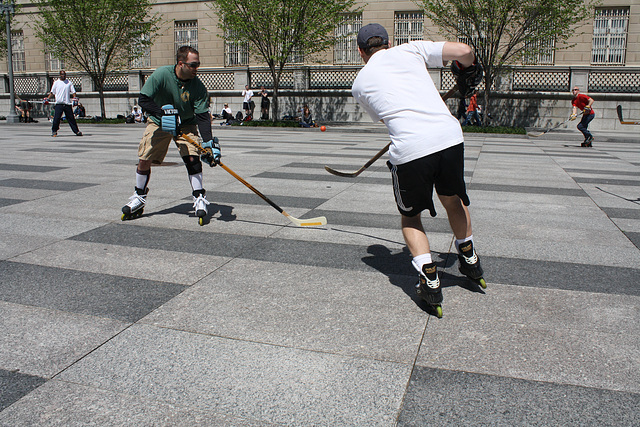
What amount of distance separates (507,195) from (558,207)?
34.6 inches

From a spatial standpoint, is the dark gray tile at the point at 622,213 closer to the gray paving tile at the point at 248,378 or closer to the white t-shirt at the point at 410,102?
the white t-shirt at the point at 410,102

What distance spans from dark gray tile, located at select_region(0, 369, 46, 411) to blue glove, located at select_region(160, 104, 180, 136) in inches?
126

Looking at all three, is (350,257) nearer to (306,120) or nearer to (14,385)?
(14,385)

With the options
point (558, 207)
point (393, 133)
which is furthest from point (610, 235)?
point (393, 133)

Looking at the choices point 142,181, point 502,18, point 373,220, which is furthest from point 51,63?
point 373,220

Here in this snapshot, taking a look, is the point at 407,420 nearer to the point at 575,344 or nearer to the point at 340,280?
the point at 575,344

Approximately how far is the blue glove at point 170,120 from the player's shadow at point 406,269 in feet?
7.47

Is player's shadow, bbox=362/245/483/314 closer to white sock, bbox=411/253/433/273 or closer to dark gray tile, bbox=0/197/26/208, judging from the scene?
white sock, bbox=411/253/433/273

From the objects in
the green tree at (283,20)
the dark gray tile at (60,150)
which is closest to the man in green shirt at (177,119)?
the dark gray tile at (60,150)

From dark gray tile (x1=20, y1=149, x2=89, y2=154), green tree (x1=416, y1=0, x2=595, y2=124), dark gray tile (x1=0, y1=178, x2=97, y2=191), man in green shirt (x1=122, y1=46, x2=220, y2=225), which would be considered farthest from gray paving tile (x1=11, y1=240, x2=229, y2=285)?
green tree (x1=416, y1=0, x2=595, y2=124)

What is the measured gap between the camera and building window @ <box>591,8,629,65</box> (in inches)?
1024

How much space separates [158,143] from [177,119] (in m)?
0.52

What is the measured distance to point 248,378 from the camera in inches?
106

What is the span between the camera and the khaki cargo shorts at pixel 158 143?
227 inches
